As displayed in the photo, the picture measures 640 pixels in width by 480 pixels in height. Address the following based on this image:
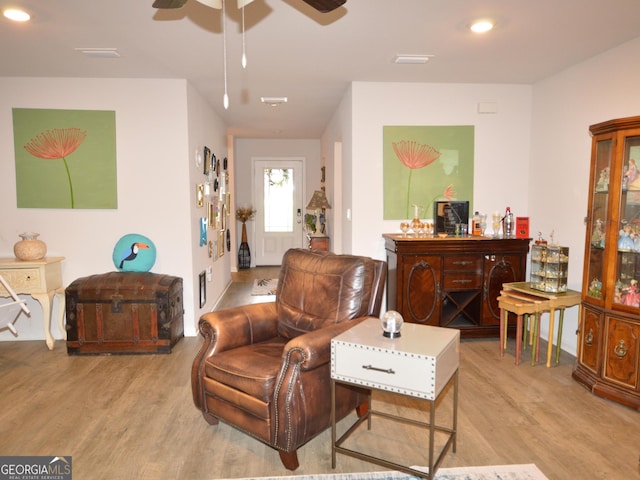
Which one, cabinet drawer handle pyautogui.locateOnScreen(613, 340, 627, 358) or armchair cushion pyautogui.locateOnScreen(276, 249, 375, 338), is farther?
cabinet drawer handle pyautogui.locateOnScreen(613, 340, 627, 358)

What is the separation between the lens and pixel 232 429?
2.68 m

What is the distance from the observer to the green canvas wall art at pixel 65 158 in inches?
165

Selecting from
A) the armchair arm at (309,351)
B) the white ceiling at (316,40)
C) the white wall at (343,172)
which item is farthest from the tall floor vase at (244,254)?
the armchair arm at (309,351)

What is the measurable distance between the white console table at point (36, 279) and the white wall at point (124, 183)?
0.31 metres

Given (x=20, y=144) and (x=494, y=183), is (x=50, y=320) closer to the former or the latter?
(x=20, y=144)

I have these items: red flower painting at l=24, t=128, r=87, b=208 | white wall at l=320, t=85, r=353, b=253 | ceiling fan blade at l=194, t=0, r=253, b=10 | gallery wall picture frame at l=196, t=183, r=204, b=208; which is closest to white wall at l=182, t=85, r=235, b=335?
gallery wall picture frame at l=196, t=183, r=204, b=208

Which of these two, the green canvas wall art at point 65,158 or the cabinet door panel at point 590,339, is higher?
the green canvas wall art at point 65,158

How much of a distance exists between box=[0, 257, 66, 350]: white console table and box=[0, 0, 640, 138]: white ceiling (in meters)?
1.64

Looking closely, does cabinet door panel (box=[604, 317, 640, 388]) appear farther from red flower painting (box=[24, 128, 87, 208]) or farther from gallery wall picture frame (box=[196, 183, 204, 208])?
red flower painting (box=[24, 128, 87, 208])

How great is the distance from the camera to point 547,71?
4.04 m

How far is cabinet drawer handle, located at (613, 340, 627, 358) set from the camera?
2914 mm

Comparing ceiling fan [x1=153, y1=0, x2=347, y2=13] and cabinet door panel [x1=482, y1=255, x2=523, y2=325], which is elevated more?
ceiling fan [x1=153, y1=0, x2=347, y2=13]

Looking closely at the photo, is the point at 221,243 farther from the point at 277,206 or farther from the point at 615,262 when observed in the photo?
the point at 615,262

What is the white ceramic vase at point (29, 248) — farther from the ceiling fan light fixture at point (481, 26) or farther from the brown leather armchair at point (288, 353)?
the ceiling fan light fixture at point (481, 26)
